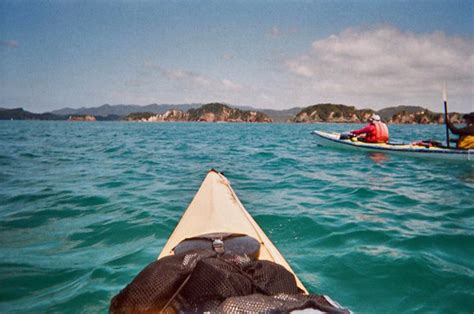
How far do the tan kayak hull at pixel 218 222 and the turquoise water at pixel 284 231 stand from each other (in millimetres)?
782

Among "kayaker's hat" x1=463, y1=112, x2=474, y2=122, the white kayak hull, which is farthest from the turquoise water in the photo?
"kayaker's hat" x1=463, y1=112, x2=474, y2=122

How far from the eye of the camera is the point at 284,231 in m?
5.50

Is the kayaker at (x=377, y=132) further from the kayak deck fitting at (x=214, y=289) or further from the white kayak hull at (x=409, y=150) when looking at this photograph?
the kayak deck fitting at (x=214, y=289)

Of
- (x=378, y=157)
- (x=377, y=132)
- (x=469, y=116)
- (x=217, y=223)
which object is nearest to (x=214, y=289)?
(x=217, y=223)

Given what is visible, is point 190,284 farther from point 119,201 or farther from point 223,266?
point 119,201

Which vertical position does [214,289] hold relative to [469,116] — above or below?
below

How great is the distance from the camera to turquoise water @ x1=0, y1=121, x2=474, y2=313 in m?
3.65

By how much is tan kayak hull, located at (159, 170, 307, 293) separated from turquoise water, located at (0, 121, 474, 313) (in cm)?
78

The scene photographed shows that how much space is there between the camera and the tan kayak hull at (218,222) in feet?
11.4

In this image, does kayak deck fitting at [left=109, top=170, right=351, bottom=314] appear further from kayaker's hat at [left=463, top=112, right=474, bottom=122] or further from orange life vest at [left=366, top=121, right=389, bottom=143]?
orange life vest at [left=366, top=121, right=389, bottom=143]

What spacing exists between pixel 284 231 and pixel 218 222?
1987 millimetres

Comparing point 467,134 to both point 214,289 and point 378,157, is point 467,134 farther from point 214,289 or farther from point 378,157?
point 214,289

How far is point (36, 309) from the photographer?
3.33 metres

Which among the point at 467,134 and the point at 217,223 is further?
the point at 467,134
